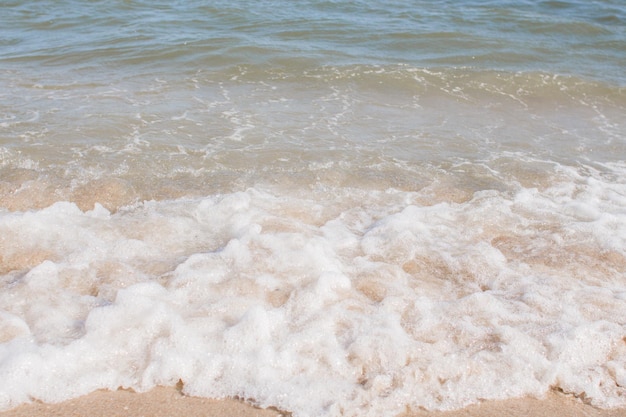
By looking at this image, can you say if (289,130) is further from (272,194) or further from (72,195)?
(72,195)

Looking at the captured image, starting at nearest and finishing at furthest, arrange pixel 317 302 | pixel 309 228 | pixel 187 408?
1. pixel 187 408
2. pixel 317 302
3. pixel 309 228

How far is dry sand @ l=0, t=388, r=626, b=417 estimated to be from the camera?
9.00ft

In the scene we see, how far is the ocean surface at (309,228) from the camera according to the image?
301 centimetres

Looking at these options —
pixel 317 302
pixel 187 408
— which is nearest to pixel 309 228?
pixel 317 302

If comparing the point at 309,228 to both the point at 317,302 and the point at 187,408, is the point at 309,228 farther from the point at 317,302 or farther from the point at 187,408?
the point at 187,408

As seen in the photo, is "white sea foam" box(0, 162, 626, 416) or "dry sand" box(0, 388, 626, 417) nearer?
"dry sand" box(0, 388, 626, 417)

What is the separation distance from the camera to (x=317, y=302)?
349 cm

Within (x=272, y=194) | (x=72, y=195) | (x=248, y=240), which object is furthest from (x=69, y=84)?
(x=248, y=240)

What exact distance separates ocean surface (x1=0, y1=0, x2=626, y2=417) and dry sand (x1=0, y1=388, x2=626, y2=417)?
0.05m

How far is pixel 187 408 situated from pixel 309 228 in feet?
6.24

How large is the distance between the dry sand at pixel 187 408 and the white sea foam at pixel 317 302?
0.06 metres

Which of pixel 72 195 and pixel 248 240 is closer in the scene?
pixel 248 240

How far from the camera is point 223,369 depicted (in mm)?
2984

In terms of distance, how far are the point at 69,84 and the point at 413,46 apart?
20.0ft
